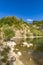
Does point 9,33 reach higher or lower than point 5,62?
higher

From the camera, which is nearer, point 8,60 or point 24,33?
point 8,60

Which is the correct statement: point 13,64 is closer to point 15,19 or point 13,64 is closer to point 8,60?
point 8,60

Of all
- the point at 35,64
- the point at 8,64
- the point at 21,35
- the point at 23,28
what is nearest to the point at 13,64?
the point at 8,64

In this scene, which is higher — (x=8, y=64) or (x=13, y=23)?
(x=13, y=23)

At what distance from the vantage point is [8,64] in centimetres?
1320

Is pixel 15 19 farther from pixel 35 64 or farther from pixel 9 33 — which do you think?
pixel 35 64

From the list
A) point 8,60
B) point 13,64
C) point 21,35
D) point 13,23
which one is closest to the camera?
point 13,64

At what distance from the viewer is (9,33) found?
32.2m

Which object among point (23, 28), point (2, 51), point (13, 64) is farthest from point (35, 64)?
point (23, 28)

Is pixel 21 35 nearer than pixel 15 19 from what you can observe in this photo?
Yes

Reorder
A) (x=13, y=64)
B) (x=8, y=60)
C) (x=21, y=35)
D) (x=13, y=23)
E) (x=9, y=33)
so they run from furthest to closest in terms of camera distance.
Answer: (x=13, y=23)
(x=21, y=35)
(x=9, y=33)
(x=8, y=60)
(x=13, y=64)

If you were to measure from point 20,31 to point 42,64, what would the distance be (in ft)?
145

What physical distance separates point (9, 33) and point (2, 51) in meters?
16.5

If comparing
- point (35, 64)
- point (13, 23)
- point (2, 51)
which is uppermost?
point (13, 23)
